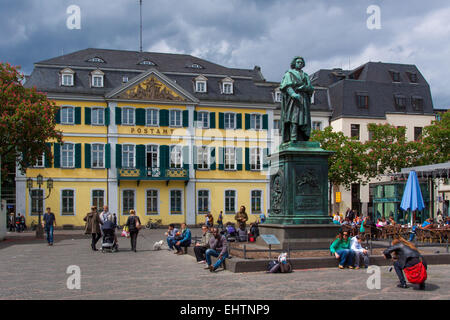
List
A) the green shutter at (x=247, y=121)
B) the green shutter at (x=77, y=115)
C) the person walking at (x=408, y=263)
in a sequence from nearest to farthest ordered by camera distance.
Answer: the person walking at (x=408, y=263), the green shutter at (x=77, y=115), the green shutter at (x=247, y=121)

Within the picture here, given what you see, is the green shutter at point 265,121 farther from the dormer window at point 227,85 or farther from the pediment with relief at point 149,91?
the pediment with relief at point 149,91

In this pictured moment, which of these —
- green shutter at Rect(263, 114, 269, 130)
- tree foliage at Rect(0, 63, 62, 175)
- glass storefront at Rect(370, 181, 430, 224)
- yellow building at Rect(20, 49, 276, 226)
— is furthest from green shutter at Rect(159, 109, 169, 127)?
glass storefront at Rect(370, 181, 430, 224)

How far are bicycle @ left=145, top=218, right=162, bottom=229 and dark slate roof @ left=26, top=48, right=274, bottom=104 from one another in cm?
1013

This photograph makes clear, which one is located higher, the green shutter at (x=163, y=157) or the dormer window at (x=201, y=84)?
the dormer window at (x=201, y=84)

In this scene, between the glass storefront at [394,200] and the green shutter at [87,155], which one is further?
the green shutter at [87,155]

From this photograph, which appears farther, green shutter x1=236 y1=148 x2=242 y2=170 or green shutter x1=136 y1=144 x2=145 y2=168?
green shutter x1=236 y1=148 x2=242 y2=170

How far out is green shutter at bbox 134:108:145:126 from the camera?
4291 centimetres

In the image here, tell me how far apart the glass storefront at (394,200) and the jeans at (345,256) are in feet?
60.7

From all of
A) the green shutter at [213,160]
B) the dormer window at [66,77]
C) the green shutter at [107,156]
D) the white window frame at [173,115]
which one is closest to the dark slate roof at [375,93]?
the green shutter at [213,160]

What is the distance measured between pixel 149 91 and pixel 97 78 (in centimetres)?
412

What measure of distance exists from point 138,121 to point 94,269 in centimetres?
2926

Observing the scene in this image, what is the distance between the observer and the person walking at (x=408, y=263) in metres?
10.3

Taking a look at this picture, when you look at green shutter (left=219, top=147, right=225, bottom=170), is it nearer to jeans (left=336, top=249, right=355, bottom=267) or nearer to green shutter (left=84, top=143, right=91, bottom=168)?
green shutter (left=84, top=143, right=91, bottom=168)
